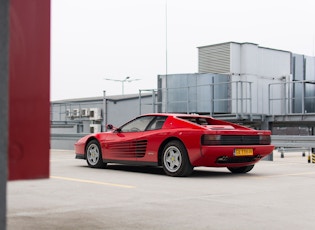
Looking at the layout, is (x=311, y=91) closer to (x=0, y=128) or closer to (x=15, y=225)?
(x=15, y=225)

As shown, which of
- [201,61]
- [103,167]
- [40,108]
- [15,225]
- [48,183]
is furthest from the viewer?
[201,61]

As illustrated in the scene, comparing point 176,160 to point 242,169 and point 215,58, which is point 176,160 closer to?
point 242,169

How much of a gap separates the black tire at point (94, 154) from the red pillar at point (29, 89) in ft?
29.8

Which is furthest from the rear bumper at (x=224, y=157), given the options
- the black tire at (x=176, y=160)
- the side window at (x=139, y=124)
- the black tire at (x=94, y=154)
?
the black tire at (x=94, y=154)

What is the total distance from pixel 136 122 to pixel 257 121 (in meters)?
8.23

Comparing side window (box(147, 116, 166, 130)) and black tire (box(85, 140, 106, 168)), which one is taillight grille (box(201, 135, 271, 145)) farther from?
black tire (box(85, 140, 106, 168))

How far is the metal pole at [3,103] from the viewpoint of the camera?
1.50 m

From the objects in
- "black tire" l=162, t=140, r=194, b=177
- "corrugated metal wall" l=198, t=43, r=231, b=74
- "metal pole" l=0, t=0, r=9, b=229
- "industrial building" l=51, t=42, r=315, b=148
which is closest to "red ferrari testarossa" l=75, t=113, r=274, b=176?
"black tire" l=162, t=140, r=194, b=177

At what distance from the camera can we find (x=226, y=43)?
56.9 feet

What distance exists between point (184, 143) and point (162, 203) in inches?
124

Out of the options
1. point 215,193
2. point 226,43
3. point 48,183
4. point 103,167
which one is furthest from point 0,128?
point 226,43

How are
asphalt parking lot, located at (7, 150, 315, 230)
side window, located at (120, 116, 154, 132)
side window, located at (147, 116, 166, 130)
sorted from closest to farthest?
asphalt parking lot, located at (7, 150, 315, 230) → side window, located at (147, 116, 166, 130) → side window, located at (120, 116, 154, 132)

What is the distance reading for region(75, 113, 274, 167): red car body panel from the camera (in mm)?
8703

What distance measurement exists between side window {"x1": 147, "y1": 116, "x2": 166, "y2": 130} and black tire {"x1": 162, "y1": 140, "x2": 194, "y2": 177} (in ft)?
1.98
